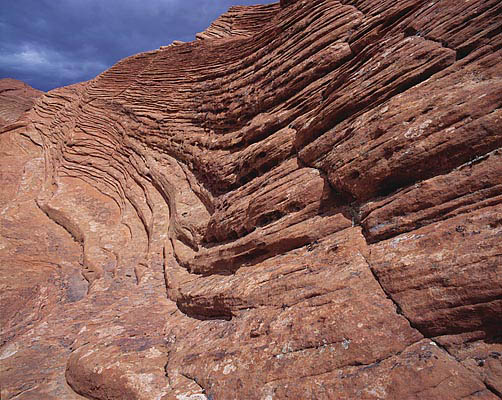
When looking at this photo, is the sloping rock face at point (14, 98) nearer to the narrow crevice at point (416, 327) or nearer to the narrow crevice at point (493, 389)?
the narrow crevice at point (416, 327)

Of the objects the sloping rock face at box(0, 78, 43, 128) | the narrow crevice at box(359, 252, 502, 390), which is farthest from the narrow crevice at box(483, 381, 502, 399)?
the sloping rock face at box(0, 78, 43, 128)

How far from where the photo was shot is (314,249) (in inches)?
215

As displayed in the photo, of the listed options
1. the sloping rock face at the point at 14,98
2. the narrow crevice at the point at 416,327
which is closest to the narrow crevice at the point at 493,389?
the narrow crevice at the point at 416,327

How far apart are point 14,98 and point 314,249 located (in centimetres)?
4942

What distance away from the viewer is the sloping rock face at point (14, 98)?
107 feet

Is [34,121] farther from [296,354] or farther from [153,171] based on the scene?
[296,354]

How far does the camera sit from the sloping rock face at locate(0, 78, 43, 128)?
107 ft

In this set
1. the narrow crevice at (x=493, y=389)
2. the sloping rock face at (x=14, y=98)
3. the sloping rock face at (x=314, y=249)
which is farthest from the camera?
the sloping rock face at (x=14, y=98)

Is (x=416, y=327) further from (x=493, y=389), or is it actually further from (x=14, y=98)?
(x=14, y=98)

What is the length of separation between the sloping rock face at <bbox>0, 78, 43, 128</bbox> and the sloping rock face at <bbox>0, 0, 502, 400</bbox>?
28745 millimetres

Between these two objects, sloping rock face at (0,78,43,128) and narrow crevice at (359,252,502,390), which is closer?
narrow crevice at (359,252,502,390)

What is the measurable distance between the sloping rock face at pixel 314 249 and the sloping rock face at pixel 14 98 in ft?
94.3

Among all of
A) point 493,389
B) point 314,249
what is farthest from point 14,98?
point 493,389

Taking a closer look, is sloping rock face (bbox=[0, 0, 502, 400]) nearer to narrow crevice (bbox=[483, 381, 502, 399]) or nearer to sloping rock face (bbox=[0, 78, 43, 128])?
narrow crevice (bbox=[483, 381, 502, 399])
